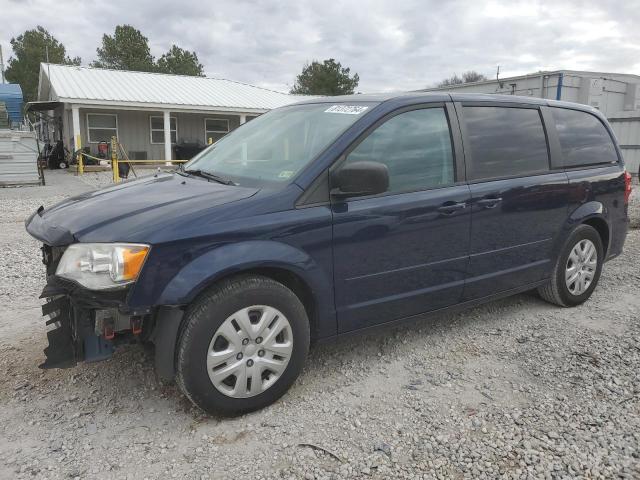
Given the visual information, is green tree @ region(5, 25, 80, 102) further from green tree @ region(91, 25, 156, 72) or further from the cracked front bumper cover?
the cracked front bumper cover

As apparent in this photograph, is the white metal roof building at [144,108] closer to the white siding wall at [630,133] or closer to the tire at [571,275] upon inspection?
the white siding wall at [630,133]

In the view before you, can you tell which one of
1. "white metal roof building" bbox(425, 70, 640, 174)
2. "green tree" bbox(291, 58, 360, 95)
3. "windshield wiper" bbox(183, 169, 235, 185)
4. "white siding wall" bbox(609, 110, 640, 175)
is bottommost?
"windshield wiper" bbox(183, 169, 235, 185)

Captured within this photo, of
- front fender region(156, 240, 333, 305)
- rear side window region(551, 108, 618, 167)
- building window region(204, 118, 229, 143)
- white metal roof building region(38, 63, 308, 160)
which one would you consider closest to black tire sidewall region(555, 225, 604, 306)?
rear side window region(551, 108, 618, 167)

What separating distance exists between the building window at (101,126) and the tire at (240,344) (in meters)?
21.6

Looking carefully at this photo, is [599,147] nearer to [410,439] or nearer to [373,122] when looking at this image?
[373,122]

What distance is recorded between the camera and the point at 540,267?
4109 mm

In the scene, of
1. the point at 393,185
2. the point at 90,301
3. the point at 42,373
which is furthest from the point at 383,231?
the point at 42,373

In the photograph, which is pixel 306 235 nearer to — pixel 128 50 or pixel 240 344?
pixel 240 344

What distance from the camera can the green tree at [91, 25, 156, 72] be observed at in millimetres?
49250

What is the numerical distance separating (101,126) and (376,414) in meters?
22.1

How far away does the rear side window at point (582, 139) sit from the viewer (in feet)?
14.0

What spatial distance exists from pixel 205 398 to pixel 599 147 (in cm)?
403

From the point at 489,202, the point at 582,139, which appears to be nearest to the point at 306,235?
the point at 489,202

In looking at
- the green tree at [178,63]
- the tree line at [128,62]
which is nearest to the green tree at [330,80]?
the tree line at [128,62]
